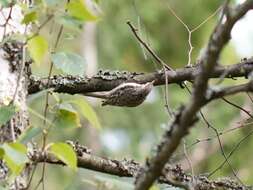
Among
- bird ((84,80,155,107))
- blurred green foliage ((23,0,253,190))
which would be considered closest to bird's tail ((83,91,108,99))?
bird ((84,80,155,107))

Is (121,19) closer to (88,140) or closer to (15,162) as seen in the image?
(88,140)

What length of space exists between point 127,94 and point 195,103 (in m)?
0.71

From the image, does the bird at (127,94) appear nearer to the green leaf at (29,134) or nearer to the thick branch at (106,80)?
the thick branch at (106,80)

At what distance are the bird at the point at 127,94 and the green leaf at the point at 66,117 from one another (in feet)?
1.15

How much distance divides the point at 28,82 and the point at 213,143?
5.06 m

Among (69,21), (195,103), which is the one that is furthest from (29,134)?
(195,103)

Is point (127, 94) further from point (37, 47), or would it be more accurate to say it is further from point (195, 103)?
point (195, 103)

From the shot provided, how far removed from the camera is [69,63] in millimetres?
1395

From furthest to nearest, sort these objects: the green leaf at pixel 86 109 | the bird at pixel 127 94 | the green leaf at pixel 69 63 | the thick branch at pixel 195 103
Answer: the bird at pixel 127 94, the green leaf at pixel 69 63, the green leaf at pixel 86 109, the thick branch at pixel 195 103

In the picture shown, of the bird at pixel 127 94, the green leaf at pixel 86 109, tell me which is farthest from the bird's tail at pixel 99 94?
the green leaf at pixel 86 109

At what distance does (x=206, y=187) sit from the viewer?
70.9 inches

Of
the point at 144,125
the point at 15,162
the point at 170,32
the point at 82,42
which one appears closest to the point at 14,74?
the point at 15,162

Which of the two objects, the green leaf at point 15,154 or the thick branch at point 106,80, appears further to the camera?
the thick branch at point 106,80

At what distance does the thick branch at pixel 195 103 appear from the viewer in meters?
0.99
